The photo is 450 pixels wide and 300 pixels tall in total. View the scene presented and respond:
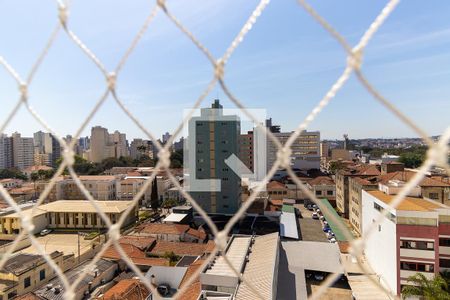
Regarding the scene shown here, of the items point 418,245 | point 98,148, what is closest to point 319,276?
point 418,245

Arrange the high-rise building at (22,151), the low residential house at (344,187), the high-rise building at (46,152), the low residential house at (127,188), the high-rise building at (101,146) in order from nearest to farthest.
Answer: the low residential house at (344,187) → the low residential house at (127,188) → the high-rise building at (101,146) → the high-rise building at (46,152) → the high-rise building at (22,151)

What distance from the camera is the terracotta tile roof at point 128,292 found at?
4387 millimetres

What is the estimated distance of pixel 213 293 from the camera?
4.19m

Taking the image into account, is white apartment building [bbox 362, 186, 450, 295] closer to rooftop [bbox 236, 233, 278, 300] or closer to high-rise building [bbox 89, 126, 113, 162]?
rooftop [bbox 236, 233, 278, 300]

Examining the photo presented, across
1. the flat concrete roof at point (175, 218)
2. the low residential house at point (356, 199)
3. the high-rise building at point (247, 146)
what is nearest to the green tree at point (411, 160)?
the high-rise building at point (247, 146)

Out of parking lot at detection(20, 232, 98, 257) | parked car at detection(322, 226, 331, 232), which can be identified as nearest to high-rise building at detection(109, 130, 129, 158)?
parking lot at detection(20, 232, 98, 257)

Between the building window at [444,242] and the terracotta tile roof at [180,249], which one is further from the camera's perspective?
the terracotta tile roof at [180,249]

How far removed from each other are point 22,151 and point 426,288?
3004 cm

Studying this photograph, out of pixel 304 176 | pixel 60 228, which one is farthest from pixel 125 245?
pixel 304 176

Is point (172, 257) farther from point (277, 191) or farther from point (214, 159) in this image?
point (277, 191)

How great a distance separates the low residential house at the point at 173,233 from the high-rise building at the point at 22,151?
875 inches

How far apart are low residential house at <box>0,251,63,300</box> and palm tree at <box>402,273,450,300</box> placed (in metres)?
6.11

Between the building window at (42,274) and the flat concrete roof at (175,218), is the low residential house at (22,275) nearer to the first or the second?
Result: the building window at (42,274)

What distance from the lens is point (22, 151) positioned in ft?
87.8
